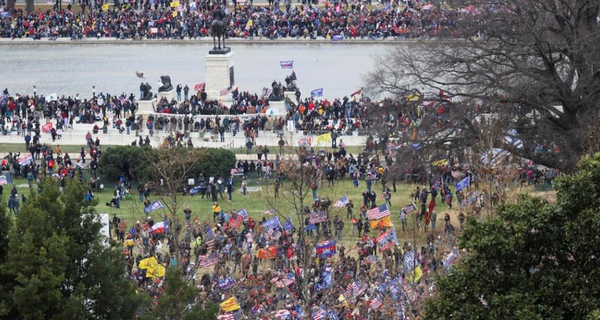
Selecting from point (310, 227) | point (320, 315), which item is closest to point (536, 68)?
point (310, 227)

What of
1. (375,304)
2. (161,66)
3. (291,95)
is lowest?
(161,66)

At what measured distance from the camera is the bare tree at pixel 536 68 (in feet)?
158

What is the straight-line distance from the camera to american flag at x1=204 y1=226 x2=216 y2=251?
4394cm

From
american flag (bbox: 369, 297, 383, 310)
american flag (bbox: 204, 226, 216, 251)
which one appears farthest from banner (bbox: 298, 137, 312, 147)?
american flag (bbox: 369, 297, 383, 310)

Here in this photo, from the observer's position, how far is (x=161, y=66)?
8562 cm

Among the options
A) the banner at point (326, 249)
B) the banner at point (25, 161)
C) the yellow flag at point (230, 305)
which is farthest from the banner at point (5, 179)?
the yellow flag at point (230, 305)

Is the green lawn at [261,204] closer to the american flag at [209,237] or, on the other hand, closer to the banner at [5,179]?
the banner at [5,179]

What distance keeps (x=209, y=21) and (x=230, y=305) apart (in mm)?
60379

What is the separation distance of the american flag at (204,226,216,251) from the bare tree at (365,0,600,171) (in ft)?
30.4

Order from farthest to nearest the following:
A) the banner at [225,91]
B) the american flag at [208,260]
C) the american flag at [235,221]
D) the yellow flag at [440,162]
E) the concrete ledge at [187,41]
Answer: the concrete ledge at [187,41] < the banner at [225,91] < the yellow flag at [440,162] < the american flag at [235,221] < the american flag at [208,260]

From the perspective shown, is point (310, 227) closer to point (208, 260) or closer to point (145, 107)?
point (208, 260)

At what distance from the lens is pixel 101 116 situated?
2820 inches

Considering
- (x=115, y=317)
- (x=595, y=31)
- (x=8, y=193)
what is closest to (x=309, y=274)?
(x=115, y=317)

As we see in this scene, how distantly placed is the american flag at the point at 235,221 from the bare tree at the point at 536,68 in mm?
7614
